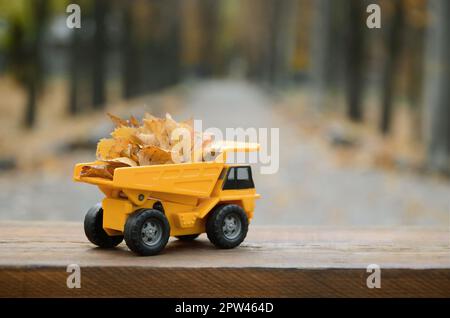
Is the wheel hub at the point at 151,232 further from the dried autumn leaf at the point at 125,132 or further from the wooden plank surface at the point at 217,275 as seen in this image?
the dried autumn leaf at the point at 125,132

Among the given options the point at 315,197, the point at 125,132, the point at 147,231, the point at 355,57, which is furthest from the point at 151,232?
the point at 355,57

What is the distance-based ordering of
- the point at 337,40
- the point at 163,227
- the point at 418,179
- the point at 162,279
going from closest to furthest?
1. the point at 162,279
2. the point at 163,227
3. the point at 418,179
4. the point at 337,40

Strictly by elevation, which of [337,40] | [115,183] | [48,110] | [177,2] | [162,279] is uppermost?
[177,2]

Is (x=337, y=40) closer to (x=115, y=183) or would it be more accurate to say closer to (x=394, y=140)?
(x=394, y=140)

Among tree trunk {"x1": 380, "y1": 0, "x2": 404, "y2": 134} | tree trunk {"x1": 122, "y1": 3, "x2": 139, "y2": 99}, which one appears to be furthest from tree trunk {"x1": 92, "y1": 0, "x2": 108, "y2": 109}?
tree trunk {"x1": 380, "y1": 0, "x2": 404, "y2": 134}

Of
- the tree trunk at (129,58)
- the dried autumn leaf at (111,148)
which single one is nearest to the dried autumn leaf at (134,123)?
the dried autumn leaf at (111,148)

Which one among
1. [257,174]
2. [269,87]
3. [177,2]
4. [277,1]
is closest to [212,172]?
[257,174]

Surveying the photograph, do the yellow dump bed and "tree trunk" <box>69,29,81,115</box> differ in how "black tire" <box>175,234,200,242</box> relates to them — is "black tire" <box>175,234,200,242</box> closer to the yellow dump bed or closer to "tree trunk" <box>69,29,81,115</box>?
the yellow dump bed
